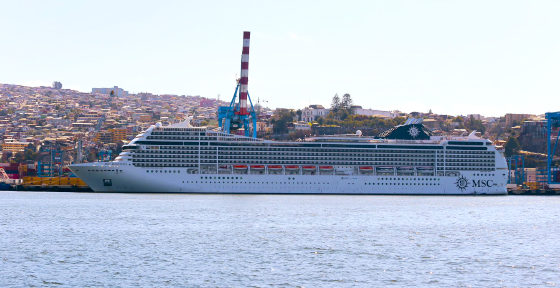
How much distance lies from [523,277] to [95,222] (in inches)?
840

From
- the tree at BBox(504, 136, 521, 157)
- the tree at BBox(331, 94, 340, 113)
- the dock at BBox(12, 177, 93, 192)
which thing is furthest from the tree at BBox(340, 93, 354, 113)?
the dock at BBox(12, 177, 93, 192)

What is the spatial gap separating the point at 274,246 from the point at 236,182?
108 ft

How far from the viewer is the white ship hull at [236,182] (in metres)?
63.0

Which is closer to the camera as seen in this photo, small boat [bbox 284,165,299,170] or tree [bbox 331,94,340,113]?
small boat [bbox 284,165,299,170]

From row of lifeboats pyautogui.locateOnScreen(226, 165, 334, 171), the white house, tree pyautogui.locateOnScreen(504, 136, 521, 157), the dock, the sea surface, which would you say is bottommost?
the sea surface

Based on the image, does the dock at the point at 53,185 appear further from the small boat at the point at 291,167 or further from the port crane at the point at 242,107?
the small boat at the point at 291,167

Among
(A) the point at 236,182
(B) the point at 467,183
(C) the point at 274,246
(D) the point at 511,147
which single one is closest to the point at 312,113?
(D) the point at 511,147

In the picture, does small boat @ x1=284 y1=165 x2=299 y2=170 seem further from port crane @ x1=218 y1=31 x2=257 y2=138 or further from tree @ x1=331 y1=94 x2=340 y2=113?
tree @ x1=331 y1=94 x2=340 y2=113

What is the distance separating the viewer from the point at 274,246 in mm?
31125

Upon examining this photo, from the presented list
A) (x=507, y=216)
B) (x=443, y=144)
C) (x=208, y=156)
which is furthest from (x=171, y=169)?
(x=507, y=216)

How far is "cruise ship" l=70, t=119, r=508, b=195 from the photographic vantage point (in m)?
63.4

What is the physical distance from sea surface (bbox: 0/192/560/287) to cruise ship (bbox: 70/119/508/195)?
40.3ft

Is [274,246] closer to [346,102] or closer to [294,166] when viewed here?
[294,166]

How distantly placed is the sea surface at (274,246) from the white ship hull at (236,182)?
11.7 m
